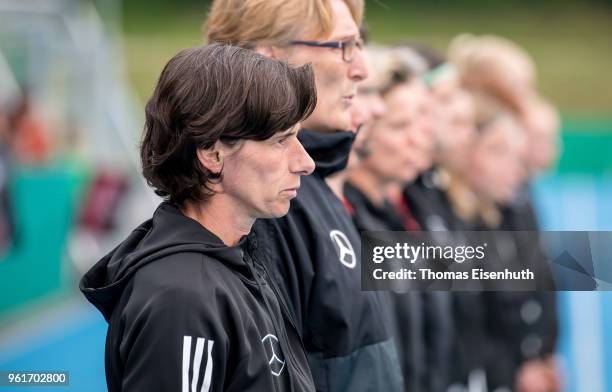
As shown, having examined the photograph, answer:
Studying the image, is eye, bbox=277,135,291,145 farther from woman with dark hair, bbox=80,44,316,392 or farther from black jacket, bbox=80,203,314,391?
black jacket, bbox=80,203,314,391

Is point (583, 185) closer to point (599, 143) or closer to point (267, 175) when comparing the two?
point (599, 143)

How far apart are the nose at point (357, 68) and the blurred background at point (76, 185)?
1.40 m

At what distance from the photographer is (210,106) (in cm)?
129

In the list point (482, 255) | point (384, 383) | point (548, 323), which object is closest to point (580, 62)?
point (548, 323)

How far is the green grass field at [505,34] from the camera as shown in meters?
6.97

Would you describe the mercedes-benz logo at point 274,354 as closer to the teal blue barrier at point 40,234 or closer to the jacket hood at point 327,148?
the jacket hood at point 327,148

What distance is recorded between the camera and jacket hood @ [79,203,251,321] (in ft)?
4.11

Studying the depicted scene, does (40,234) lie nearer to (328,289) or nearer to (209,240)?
(328,289)

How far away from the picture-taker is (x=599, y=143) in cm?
664

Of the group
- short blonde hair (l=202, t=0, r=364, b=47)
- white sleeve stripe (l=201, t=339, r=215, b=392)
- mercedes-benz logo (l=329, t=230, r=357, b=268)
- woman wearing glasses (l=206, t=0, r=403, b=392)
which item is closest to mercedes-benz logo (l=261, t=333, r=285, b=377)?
white sleeve stripe (l=201, t=339, r=215, b=392)

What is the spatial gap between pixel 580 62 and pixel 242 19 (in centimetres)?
724

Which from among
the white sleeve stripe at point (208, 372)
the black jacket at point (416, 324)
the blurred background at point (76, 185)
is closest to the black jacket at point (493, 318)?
the black jacket at point (416, 324)

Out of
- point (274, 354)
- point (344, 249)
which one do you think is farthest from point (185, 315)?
point (344, 249)

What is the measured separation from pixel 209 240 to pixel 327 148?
0.49 meters
